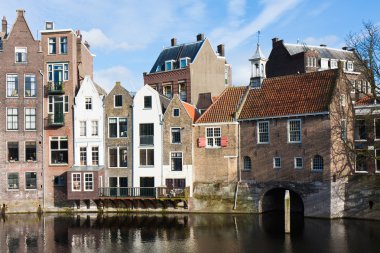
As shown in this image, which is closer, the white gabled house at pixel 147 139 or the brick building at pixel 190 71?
the white gabled house at pixel 147 139

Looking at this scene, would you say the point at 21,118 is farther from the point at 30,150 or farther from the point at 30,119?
the point at 30,150

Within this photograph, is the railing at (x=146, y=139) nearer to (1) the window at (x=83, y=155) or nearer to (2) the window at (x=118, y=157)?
(2) the window at (x=118, y=157)

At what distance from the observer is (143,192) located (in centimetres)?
4812

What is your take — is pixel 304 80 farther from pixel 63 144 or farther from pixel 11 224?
pixel 11 224

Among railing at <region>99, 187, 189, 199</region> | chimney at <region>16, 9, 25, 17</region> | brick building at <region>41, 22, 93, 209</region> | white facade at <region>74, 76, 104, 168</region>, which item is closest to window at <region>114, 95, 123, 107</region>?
white facade at <region>74, 76, 104, 168</region>

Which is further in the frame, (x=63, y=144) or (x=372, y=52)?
(x=63, y=144)

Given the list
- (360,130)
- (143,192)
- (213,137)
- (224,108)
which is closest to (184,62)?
(224,108)

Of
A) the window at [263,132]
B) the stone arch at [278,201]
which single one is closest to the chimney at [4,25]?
the window at [263,132]

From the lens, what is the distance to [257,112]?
153 ft

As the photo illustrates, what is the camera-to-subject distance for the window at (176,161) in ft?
160

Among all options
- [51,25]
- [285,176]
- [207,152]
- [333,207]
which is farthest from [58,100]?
[333,207]

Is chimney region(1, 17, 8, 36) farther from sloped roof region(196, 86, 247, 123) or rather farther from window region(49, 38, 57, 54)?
sloped roof region(196, 86, 247, 123)

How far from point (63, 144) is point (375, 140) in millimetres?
32160

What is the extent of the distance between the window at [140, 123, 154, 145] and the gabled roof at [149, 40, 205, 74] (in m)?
14.2
